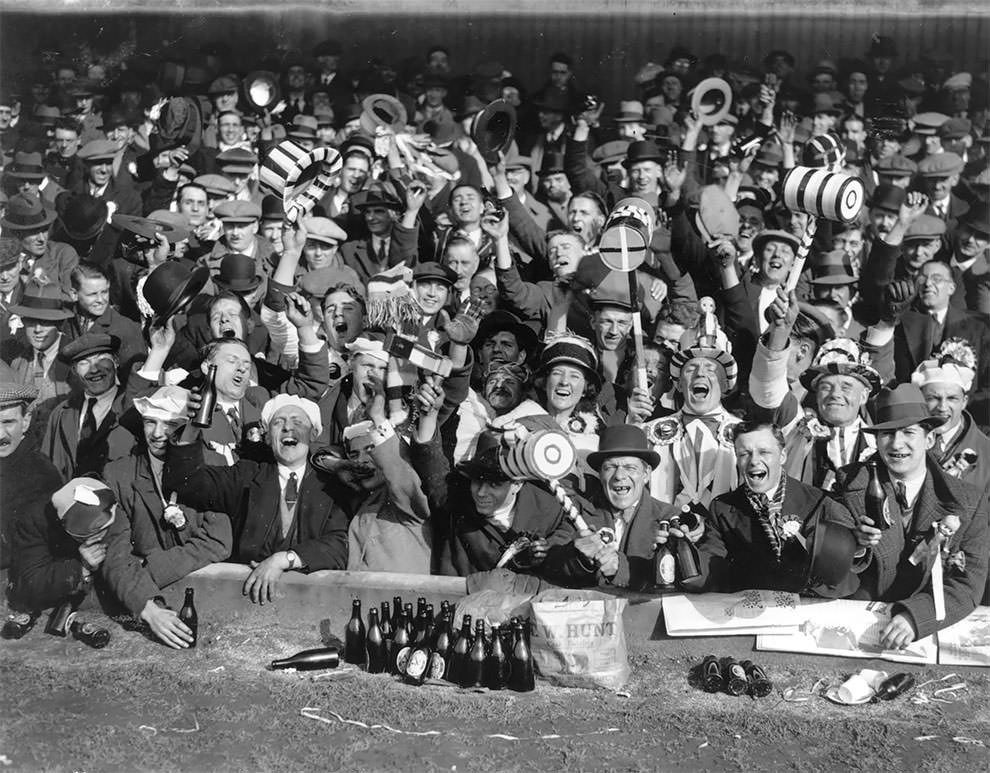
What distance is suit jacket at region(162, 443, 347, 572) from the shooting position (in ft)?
27.8

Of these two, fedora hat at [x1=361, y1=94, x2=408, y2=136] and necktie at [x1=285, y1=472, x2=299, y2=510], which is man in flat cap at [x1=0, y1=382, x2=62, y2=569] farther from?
fedora hat at [x1=361, y1=94, x2=408, y2=136]

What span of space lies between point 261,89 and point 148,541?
3462 millimetres

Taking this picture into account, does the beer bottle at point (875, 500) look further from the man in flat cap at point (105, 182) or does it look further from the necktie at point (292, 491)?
the man in flat cap at point (105, 182)

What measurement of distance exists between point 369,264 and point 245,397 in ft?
4.40

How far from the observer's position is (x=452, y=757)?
24.8 ft

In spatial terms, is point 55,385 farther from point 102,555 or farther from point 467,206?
point 467,206

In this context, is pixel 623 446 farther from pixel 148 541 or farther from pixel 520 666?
pixel 148 541

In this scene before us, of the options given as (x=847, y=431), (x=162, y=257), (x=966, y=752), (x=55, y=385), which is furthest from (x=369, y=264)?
(x=966, y=752)

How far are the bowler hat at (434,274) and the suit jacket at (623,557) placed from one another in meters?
1.93

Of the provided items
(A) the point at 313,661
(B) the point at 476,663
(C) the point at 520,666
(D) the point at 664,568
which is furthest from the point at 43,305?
(D) the point at 664,568

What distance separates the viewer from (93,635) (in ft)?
27.9

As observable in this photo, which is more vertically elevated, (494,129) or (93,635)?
(494,129)

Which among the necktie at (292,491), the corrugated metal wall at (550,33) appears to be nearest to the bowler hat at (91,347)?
the necktie at (292,491)

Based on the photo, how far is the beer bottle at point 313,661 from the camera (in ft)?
27.0
